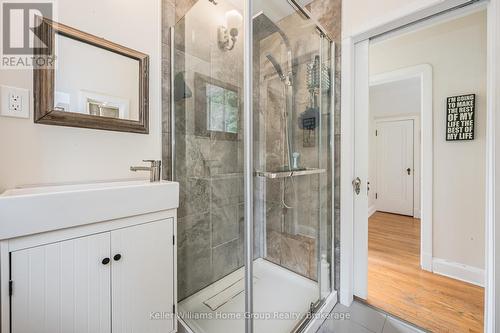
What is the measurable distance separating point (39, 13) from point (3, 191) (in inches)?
32.1

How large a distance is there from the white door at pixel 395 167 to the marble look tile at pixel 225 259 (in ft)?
12.8

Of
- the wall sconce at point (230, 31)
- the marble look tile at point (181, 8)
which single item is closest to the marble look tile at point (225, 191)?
the wall sconce at point (230, 31)

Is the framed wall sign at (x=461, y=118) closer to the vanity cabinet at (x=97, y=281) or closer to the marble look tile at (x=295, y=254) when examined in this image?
the marble look tile at (x=295, y=254)

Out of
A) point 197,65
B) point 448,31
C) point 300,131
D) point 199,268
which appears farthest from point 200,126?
point 448,31

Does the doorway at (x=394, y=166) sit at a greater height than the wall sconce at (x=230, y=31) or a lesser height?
lesser

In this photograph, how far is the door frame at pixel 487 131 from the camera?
1043 millimetres

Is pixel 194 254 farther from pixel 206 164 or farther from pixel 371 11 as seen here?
pixel 371 11

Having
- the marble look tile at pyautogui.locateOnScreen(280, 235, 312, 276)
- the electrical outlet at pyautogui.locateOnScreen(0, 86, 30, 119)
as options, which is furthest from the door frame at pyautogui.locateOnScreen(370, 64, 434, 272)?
the electrical outlet at pyautogui.locateOnScreen(0, 86, 30, 119)

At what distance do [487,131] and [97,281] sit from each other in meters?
1.97

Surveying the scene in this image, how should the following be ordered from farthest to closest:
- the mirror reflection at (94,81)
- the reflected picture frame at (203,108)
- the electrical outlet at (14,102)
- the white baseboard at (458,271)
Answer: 1. the white baseboard at (458,271)
2. the reflected picture frame at (203,108)
3. the mirror reflection at (94,81)
4. the electrical outlet at (14,102)

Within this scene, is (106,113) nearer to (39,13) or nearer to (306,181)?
(39,13)

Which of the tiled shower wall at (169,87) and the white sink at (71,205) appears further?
the tiled shower wall at (169,87)

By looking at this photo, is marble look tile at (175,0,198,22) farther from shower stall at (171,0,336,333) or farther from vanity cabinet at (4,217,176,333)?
vanity cabinet at (4,217,176,333)

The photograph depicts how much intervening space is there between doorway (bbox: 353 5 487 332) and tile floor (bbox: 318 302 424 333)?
95mm
